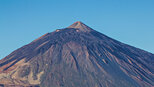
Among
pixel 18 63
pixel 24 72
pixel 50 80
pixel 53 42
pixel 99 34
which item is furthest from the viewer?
pixel 99 34

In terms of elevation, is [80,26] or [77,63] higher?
[80,26]

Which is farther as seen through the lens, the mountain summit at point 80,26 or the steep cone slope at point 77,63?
the mountain summit at point 80,26

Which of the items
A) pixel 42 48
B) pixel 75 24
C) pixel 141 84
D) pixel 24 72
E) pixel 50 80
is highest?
pixel 75 24

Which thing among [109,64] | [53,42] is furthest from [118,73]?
[53,42]

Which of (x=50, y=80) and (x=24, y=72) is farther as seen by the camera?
(x=24, y=72)

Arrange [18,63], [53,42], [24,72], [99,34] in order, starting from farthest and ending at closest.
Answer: [99,34], [53,42], [18,63], [24,72]

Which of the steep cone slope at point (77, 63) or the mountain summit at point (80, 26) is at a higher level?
the mountain summit at point (80, 26)

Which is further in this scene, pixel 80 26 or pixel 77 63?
pixel 80 26

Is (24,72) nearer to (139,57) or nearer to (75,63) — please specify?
(75,63)
